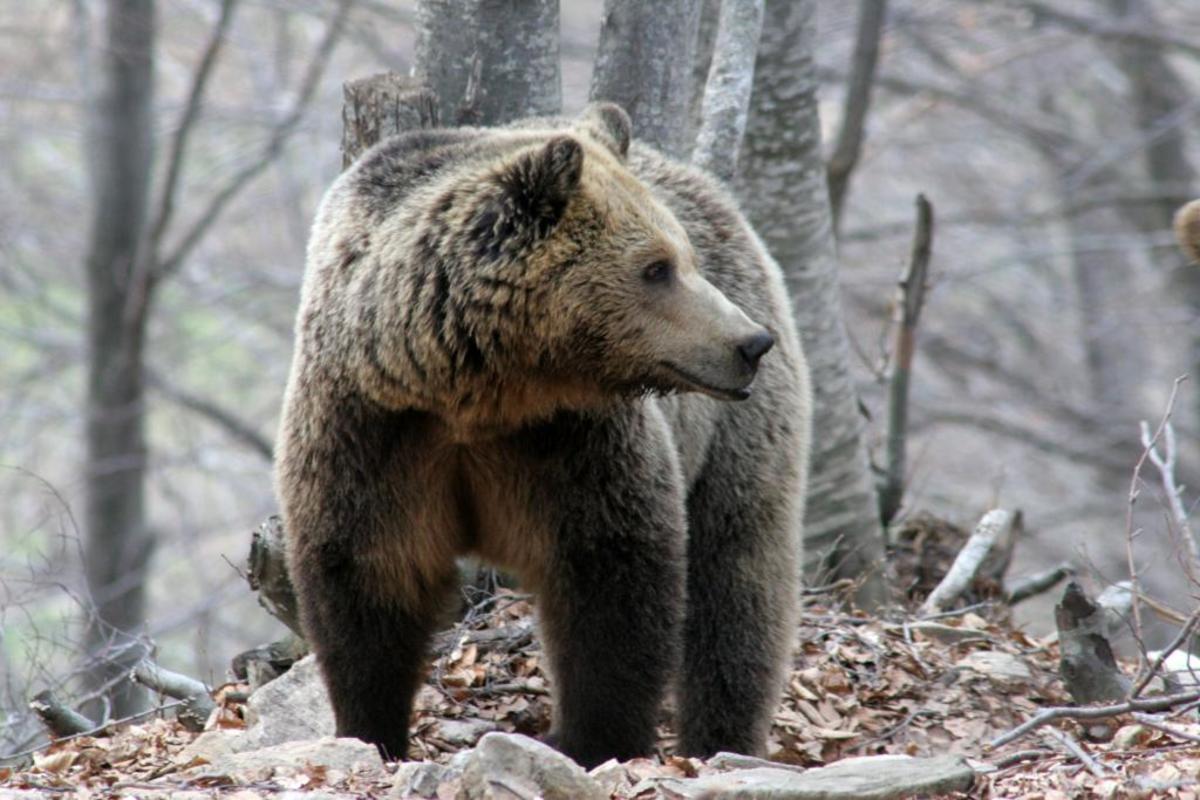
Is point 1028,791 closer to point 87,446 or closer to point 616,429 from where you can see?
point 616,429

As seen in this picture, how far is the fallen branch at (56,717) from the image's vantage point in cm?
573

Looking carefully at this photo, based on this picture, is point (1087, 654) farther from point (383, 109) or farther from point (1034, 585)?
point (383, 109)

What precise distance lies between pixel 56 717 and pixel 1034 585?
5044mm

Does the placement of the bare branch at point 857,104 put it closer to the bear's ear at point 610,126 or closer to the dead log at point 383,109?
the dead log at point 383,109

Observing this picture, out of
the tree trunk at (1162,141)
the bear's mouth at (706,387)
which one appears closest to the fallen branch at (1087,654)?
the bear's mouth at (706,387)

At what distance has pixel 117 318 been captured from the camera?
13.7 meters

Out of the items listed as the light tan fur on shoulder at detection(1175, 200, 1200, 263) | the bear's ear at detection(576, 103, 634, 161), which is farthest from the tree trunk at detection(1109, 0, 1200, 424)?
the light tan fur on shoulder at detection(1175, 200, 1200, 263)

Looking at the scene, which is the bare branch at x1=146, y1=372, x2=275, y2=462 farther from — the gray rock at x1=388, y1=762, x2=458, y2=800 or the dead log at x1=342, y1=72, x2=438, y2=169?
the gray rock at x1=388, y1=762, x2=458, y2=800

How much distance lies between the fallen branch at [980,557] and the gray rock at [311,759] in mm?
3612

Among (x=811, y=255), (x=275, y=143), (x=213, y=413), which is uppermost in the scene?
(x=275, y=143)

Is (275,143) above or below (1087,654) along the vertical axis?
above

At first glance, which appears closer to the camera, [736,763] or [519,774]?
[519,774]

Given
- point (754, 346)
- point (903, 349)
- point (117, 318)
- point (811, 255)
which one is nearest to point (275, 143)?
point (117, 318)

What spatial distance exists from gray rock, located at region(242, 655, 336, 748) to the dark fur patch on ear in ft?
5.90
